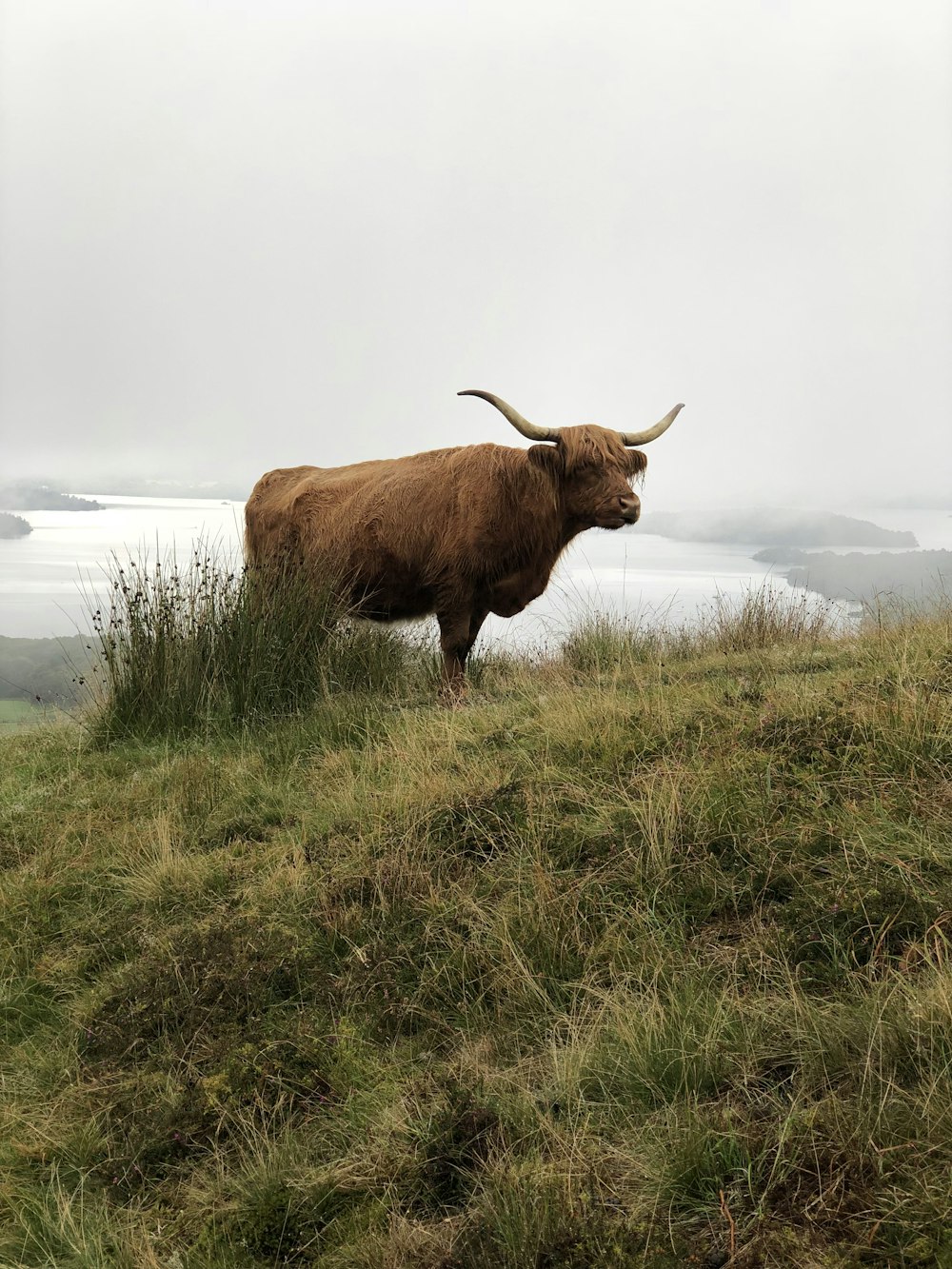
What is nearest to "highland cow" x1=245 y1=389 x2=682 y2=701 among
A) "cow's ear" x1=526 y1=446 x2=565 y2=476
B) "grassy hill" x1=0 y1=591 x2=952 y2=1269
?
"cow's ear" x1=526 y1=446 x2=565 y2=476

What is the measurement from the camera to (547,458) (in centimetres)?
784

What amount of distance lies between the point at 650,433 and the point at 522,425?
1.27m

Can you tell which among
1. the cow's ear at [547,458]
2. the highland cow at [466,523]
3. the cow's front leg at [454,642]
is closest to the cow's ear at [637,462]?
the highland cow at [466,523]

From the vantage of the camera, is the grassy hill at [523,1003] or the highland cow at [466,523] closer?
the grassy hill at [523,1003]

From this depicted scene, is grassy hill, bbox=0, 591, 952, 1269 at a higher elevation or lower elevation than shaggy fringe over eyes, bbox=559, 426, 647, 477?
lower

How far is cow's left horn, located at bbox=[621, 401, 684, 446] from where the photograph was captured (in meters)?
8.43

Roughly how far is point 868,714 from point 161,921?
3.03 m

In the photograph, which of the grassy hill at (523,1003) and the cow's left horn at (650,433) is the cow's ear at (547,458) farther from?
the grassy hill at (523,1003)

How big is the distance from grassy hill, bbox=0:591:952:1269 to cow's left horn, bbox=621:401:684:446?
352cm

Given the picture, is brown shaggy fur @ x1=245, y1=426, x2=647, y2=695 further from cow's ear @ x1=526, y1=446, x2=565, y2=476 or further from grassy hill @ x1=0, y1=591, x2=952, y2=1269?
grassy hill @ x1=0, y1=591, x2=952, y2=1269

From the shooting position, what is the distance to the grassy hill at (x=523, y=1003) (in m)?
2.11

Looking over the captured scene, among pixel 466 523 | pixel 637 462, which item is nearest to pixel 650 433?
pixel 637 462

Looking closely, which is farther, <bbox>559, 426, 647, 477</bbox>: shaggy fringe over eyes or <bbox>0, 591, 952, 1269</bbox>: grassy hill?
<bbox>559, 426, 647, 477</bbox>: shaggy fringe over eyes

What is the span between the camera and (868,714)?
4.17m
